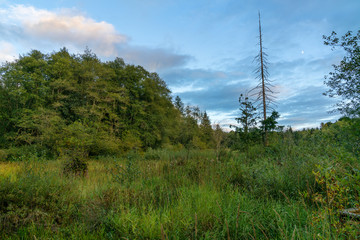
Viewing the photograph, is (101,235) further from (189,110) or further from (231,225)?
(189,110)

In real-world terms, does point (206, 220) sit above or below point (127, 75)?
below

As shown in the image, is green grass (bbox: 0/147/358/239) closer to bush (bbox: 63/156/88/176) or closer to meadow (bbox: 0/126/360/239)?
meadow (bbox: 0/126/360/239)

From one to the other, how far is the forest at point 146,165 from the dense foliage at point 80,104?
0.13 m

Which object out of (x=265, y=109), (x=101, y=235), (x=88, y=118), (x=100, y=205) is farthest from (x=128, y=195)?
(x=88, y=118)

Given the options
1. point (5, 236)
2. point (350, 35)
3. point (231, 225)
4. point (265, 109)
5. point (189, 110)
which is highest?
point (189, 110)

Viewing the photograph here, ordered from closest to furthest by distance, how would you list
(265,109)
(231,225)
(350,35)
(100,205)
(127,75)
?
(231,225)
(100,205)
(350,35)
(265,109)
(127,75)

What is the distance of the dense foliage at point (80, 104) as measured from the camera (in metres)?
17.6

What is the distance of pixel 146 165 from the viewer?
7520 millimetres

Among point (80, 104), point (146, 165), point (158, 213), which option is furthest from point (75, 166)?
point (80, 104)

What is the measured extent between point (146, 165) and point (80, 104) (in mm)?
16807

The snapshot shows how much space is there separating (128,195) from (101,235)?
115 centimetres

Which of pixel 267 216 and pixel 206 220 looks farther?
pixel 267 216

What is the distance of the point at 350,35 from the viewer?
315 inches

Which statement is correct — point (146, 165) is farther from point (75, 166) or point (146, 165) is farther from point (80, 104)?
point (80, 104)
